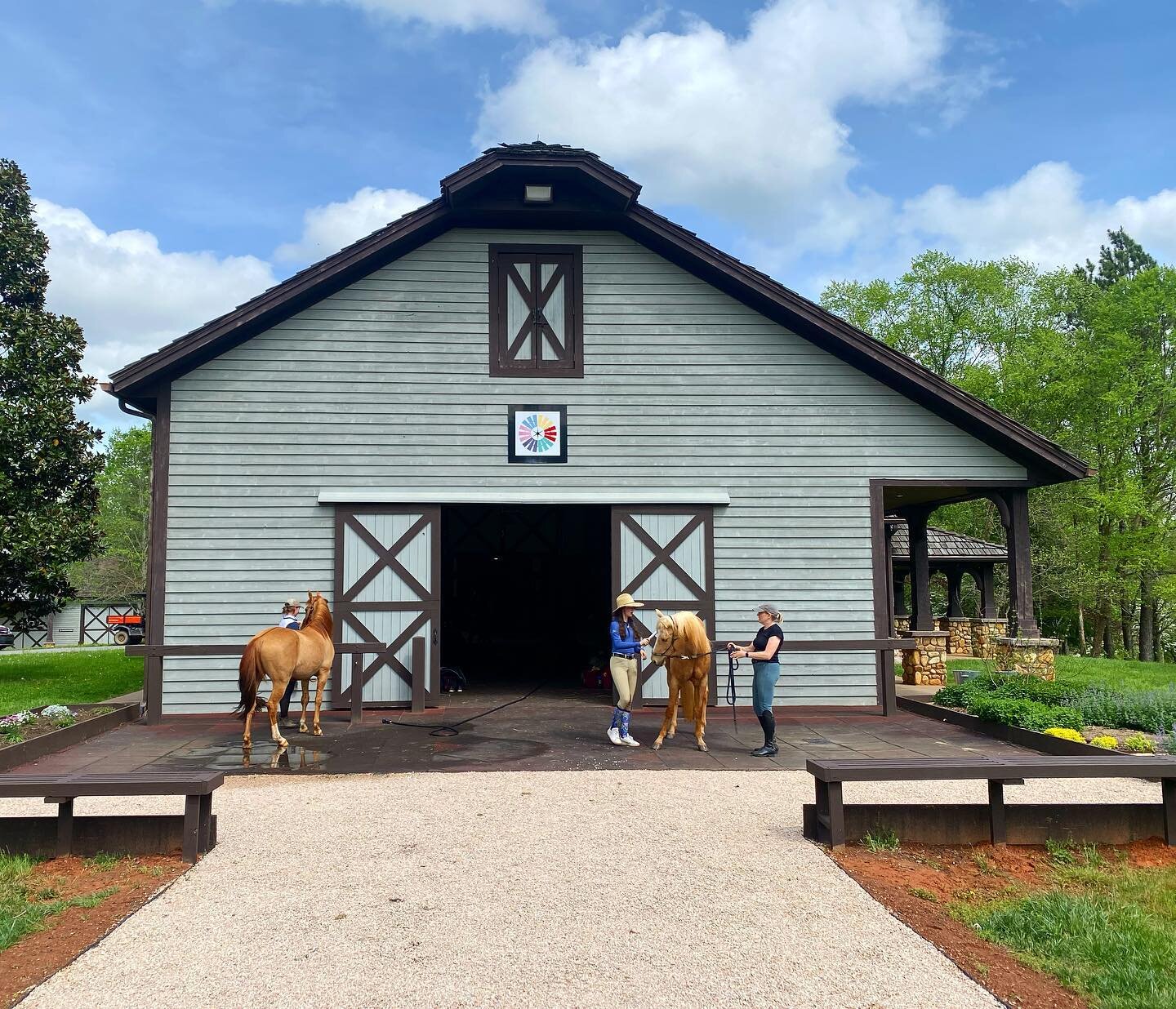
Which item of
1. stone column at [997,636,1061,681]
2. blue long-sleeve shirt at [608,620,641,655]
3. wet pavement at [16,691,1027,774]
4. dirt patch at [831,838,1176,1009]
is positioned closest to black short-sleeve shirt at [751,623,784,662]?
wet pavement at [16,691,1027,774]

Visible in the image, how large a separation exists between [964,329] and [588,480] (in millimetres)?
32022

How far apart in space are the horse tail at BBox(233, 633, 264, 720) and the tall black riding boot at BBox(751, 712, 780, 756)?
495cm

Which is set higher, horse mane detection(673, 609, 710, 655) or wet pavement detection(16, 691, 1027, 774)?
horse mane detection(673, 609, 710, 655)

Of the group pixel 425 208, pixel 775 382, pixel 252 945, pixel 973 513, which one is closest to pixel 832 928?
pixel 252 945

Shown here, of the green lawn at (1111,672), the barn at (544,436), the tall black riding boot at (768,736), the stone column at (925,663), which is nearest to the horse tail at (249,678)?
the barn at (544,436)

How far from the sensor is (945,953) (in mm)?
4246

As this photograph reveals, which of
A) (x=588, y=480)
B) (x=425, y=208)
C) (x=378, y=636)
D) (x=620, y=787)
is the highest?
(x=425, y=208)

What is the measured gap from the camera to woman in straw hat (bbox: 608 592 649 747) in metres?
9.49

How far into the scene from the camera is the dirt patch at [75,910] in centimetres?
411

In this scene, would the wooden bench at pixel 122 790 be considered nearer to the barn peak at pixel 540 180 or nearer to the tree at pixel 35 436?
the barn peak at pixel 540 180

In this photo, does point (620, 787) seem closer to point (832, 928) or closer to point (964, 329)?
point (832, 928)

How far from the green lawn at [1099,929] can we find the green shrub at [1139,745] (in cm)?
354

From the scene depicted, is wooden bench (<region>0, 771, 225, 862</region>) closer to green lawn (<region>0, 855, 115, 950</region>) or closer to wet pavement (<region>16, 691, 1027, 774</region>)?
green lawn (<region>0, 855, 115, 950</region>)

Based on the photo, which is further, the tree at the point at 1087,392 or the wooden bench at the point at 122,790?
the tree at the point at 1087,392
